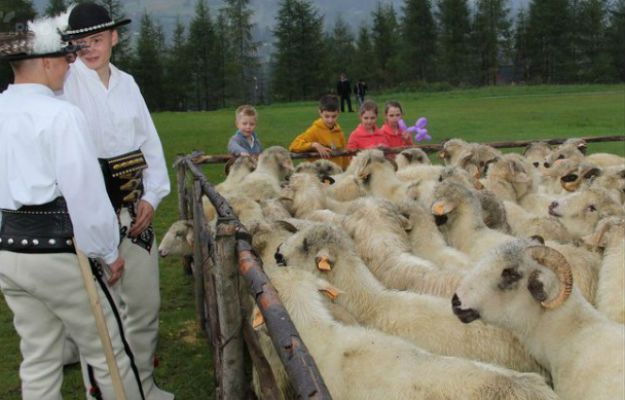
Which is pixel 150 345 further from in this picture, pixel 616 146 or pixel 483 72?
pixel 483 72

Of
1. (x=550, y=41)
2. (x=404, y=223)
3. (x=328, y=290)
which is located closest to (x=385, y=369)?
(x=328, y=290)

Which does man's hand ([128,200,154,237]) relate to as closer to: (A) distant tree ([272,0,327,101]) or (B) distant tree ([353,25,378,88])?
(A) distant tree ([272,0,327,101])

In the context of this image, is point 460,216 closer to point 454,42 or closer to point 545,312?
point 545,312

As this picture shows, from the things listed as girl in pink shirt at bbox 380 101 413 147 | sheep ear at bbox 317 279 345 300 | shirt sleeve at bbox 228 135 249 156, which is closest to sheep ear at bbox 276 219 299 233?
sheep ear at bbox 317 279 345 300

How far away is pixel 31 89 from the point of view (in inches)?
119

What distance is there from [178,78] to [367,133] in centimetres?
5442

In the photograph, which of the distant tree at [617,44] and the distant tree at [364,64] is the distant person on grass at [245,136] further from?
the distant tree at [617,44]

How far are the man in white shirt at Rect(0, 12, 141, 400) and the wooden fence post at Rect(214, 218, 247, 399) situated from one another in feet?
1.80

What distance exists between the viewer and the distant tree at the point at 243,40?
68438mm

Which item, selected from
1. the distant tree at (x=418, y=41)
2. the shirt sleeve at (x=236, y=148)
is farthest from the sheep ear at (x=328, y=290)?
the distant tree at (x=418, y=41)

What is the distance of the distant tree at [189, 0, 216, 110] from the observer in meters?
62.9

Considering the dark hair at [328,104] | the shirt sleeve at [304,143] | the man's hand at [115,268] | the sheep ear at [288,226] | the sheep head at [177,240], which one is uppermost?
the dark hair at [328,104]

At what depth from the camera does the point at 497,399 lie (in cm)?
274

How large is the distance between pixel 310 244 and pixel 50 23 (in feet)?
6.75
